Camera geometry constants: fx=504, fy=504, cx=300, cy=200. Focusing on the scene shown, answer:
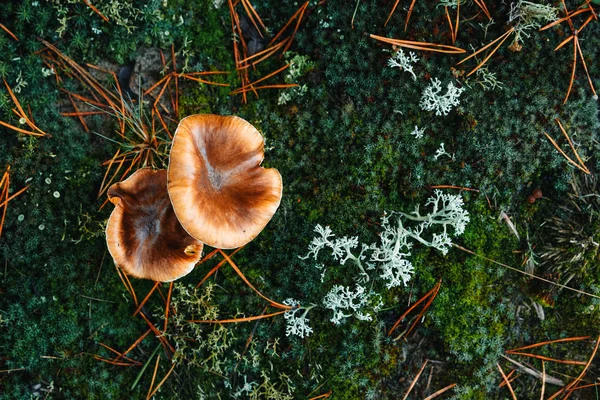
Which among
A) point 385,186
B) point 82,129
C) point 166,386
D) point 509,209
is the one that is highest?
point 82,129

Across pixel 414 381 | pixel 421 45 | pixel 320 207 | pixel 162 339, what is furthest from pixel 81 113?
pixel 414 381

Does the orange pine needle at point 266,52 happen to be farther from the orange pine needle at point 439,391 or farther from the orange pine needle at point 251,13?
the orange pine needle at point 439,391

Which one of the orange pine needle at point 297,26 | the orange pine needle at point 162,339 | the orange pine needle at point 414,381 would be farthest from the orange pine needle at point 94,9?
the orange pine needle at point 414,381

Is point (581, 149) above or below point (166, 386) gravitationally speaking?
above

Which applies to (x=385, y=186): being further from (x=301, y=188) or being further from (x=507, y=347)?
(x=507, y=347)

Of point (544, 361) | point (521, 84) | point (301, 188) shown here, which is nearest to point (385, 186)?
point (301, 188)

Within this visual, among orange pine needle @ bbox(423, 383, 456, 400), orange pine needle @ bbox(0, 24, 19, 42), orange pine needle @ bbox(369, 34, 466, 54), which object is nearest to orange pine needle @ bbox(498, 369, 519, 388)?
orange pine needle @ bbox(423, 383, 456, 400)
